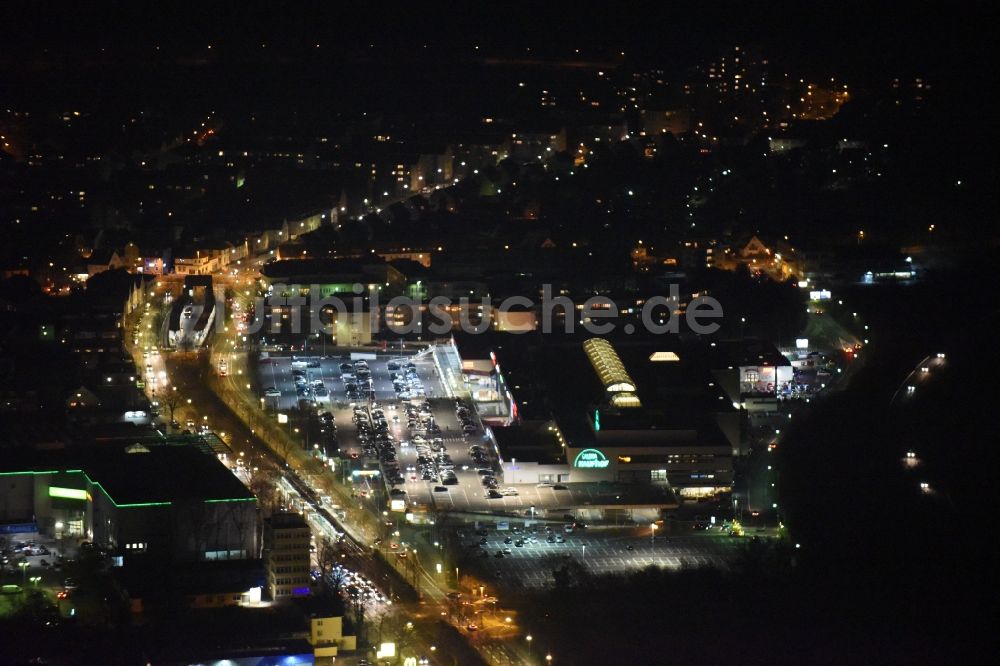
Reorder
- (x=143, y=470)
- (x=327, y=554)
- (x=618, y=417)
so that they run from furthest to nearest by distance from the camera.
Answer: (x=618, y=417)
(x=143, y=470)
(x=327, y=554)

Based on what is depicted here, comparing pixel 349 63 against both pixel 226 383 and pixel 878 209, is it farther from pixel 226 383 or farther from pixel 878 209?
pixel 226 383

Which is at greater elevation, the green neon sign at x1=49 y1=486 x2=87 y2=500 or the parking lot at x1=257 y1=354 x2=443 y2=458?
the parking lot at x1=257 y1=354 x2=443 y2=458

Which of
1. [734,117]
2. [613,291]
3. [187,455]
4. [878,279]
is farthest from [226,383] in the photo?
[734,117]

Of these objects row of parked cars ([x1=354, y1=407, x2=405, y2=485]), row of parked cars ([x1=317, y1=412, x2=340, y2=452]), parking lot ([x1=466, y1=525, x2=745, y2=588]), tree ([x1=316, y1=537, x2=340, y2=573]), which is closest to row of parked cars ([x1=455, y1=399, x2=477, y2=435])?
row of parked cars ([x1=354, y1=407, x2=405, y2=485])

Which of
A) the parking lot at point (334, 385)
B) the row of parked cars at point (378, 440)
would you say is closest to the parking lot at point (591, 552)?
the row of parked cars at point (378, 440)

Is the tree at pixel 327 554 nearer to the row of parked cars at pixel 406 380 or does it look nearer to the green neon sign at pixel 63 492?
the green neon sign at pixel 63 492

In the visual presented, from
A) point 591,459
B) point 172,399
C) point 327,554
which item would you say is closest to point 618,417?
point 591,459

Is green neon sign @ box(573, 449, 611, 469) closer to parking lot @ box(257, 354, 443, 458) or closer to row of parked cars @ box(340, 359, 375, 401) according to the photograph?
parking lot @ box(257, 354, 443, 458)

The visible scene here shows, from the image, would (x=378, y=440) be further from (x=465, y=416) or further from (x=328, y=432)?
(x=465, y=416)
